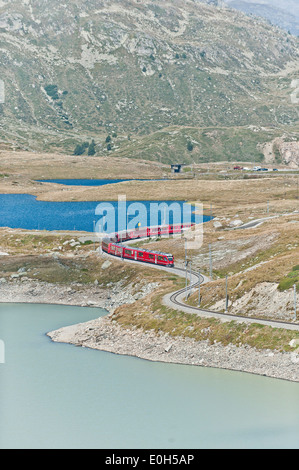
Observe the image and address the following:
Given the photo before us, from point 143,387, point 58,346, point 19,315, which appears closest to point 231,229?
point 19,315

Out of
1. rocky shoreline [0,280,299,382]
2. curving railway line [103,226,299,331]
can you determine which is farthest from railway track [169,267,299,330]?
rocky shoreline [0,280,299,382]

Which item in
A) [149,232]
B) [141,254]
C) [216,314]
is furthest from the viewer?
[149,232]

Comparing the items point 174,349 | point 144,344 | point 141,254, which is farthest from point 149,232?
point 174,349

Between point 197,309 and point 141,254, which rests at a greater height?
point 141,254

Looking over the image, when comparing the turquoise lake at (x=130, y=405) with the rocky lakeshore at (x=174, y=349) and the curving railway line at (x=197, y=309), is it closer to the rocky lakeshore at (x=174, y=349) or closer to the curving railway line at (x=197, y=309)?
the rocky lakeshore at (x=174, y=349)

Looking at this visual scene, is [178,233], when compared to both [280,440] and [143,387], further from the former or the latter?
[280,440]

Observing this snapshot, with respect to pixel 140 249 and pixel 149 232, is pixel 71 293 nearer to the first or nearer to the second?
pixel 140 249
